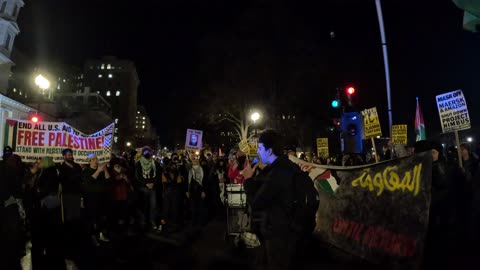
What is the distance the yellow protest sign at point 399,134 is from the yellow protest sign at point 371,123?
1550mm

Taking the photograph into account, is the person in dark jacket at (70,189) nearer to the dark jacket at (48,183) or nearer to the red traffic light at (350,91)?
the dark jacket at (48,183)

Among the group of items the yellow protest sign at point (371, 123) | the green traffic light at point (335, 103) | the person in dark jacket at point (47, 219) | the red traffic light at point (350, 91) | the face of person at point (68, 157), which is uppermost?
the red traffic light at point (350, 91)

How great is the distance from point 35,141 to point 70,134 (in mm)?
745

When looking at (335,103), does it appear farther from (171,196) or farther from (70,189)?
(70,189)

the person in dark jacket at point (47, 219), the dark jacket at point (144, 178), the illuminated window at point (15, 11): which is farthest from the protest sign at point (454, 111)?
the illuminated window at point (15, 11)

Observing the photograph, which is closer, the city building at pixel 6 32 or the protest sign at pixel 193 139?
the protest sign at pixel 193 139

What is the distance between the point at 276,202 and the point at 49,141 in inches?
281

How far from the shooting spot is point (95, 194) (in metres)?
8.92

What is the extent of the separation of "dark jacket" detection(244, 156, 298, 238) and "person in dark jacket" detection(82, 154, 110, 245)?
6.17 meters

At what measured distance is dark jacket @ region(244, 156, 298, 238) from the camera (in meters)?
3.57

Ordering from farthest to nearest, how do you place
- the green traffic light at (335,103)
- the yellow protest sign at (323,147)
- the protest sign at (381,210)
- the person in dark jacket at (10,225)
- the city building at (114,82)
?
the city building at (114,82), the yellow protest sign at (323,147), the green traffic light at (335,103), the person in dark jacket at (10,225), the protest sign at (381,210)

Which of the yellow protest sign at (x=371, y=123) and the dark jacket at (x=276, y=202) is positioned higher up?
the yellow protest sign at (x=371, y=123)

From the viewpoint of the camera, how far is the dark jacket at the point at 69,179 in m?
7.68

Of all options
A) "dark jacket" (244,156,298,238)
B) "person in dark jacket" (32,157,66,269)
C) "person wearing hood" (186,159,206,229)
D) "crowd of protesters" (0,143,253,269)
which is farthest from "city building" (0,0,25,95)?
"dark jacket" (244,156,298,238)
